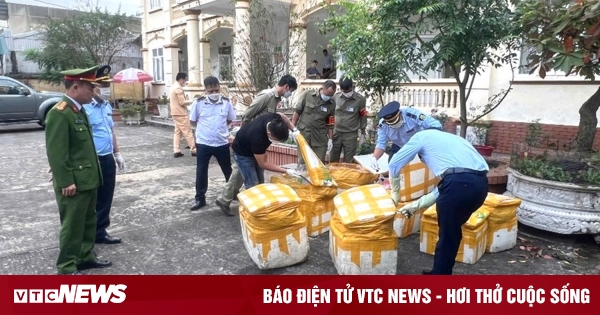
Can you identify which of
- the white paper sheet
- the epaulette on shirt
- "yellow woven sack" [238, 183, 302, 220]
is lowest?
"yellow woven sack" [238, 183, 302, 220]

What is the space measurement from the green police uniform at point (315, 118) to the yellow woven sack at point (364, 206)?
96.3 inches

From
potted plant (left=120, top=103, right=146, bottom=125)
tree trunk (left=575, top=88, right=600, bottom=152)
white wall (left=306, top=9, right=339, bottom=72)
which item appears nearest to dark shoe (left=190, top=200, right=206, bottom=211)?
tree trunk (left=575, top=88, right=600, bottom=152)

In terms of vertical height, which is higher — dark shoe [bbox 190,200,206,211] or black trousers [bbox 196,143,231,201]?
black trousers [bbox 196,143,231,201]

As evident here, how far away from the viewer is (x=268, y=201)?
3477 millimetres

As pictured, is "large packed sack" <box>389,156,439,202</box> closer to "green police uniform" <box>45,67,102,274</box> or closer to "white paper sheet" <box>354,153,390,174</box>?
"white paper sheet" <box>354,153,390,174</box>

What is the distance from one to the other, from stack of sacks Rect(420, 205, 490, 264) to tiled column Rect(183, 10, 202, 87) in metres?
11.4

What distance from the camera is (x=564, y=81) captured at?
23.2 feet

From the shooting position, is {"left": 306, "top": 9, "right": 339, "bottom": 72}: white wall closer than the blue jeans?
No

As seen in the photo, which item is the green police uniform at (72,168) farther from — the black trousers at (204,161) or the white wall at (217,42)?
the white wall at (217,42)

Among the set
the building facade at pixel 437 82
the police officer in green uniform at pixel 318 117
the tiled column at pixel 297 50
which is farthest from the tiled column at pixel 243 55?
the police officer in green uniform at pixel 318 117

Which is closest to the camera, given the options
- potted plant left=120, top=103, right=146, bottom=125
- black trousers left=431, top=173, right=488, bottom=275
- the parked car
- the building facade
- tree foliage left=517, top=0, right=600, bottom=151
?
black trousers left=431, top=173, right=488, bottom=275

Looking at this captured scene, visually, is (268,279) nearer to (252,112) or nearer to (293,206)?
(293,206)

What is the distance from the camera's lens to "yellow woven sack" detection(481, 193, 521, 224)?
3.91 m

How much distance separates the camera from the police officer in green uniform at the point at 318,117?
5.83 meters
